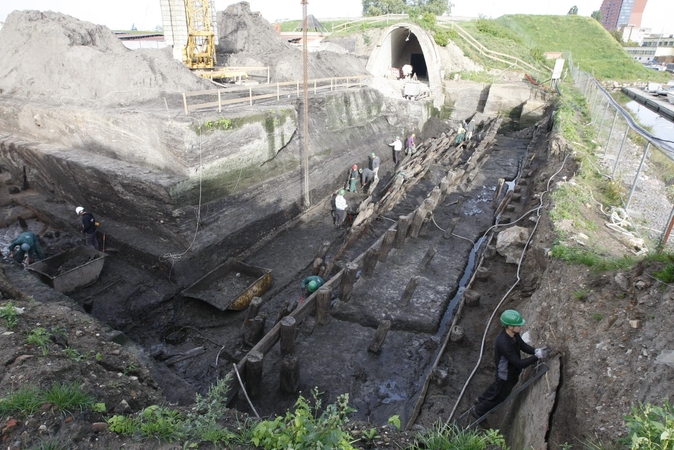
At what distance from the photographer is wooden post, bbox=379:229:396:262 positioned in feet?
32.3

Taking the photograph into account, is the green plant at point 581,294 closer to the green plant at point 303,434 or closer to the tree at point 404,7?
the green plant at point 303,434

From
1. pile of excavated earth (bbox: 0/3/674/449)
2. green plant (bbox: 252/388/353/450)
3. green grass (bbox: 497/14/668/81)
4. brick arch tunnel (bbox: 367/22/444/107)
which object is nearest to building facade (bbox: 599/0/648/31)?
green grass (bbox: 497/14/668/81)

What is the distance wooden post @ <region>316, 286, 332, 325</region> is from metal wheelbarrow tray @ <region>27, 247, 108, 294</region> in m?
5.92

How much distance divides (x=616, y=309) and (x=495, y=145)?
19735 millimetres

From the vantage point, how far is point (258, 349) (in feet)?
20.4

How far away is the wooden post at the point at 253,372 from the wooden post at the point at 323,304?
5.72 feet

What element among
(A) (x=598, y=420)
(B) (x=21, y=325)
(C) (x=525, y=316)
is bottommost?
(C) (x=525, y=316)

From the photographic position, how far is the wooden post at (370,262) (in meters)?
9.12

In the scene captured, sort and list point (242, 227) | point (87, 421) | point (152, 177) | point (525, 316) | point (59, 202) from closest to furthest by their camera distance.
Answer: point (87, 421), point (525, 316), point (152, 177), point (242, 227), point (59, 202)

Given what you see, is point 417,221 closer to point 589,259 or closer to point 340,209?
point 340,209

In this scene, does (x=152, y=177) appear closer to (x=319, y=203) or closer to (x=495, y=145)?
(x=319, y=203)

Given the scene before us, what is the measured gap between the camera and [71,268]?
9695 mm

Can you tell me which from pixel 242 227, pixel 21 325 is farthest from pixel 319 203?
pixel 21 325

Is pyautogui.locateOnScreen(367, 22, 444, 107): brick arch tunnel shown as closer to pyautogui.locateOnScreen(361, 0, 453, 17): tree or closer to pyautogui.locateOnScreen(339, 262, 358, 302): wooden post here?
pyautogui.locateOnScreen(361, 0, 453, 17): tree
